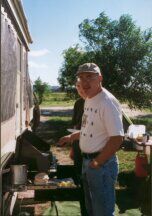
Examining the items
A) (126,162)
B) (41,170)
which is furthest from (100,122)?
(126,162)

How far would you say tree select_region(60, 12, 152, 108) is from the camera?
19250 mm

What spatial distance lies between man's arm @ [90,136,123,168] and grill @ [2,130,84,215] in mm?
1049

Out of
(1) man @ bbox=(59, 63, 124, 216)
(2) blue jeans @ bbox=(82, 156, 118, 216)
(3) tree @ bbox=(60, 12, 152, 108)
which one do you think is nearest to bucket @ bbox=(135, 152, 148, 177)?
(1) man @ bbox=(59, 63, 124, 216)

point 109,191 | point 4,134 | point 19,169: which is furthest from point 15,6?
point 109,191

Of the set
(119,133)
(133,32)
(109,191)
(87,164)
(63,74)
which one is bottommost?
(109,191)

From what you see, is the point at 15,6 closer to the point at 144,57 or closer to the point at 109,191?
the point at 109,191

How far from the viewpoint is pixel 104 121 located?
3.09 metres

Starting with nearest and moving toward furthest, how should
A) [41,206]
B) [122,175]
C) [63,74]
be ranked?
[41,206], [122,175], [63,74]

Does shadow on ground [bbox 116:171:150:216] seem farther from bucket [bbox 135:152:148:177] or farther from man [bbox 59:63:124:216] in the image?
man [bbox 59:63:124:216]

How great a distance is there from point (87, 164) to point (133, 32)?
17.5 meters

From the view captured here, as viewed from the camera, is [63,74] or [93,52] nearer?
[93,52]

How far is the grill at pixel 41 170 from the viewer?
12.9 feet

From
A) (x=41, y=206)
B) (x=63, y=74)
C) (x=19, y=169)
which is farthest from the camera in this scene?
(x=63, y=74)

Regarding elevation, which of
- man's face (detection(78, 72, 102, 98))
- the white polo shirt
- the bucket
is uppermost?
man's face (detection(78, 72, 102, 98))
